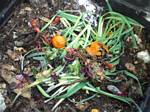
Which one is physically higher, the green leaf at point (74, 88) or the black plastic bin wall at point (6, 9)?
the black plastic bin wall at point (6, 9)

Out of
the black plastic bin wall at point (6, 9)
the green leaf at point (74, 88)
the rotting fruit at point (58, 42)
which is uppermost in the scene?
the black plastic bin wall at point (6, 9)

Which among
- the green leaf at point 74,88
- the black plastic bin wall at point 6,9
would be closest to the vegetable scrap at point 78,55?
the green leaf at point 74,88

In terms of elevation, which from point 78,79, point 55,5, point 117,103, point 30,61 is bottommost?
point 117,103

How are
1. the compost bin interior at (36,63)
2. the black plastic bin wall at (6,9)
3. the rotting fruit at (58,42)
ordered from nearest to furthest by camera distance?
the compost bin interior at (36,63) → the rotting fruit at (58,42) → the black plastic bin wall at (6,9)

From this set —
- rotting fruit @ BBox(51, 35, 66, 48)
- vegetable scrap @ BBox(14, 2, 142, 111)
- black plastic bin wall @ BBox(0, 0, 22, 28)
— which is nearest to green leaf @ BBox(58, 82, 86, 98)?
vegetable scrap @ BBox(14, 2, 142, 111)

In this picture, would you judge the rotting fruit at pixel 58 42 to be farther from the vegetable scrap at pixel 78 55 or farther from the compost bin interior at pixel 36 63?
the compost bin interior at pixel 36 63

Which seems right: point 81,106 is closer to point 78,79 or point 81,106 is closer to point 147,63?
point 78,79

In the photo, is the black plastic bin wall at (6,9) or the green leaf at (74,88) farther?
the black plastic bin wall at (6,9)

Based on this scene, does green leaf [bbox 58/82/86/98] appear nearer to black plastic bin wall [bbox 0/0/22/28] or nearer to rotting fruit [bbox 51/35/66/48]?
rotting fruit [bbox 51/35/66/48]

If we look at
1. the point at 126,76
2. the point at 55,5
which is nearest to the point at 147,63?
the point at 126,76
